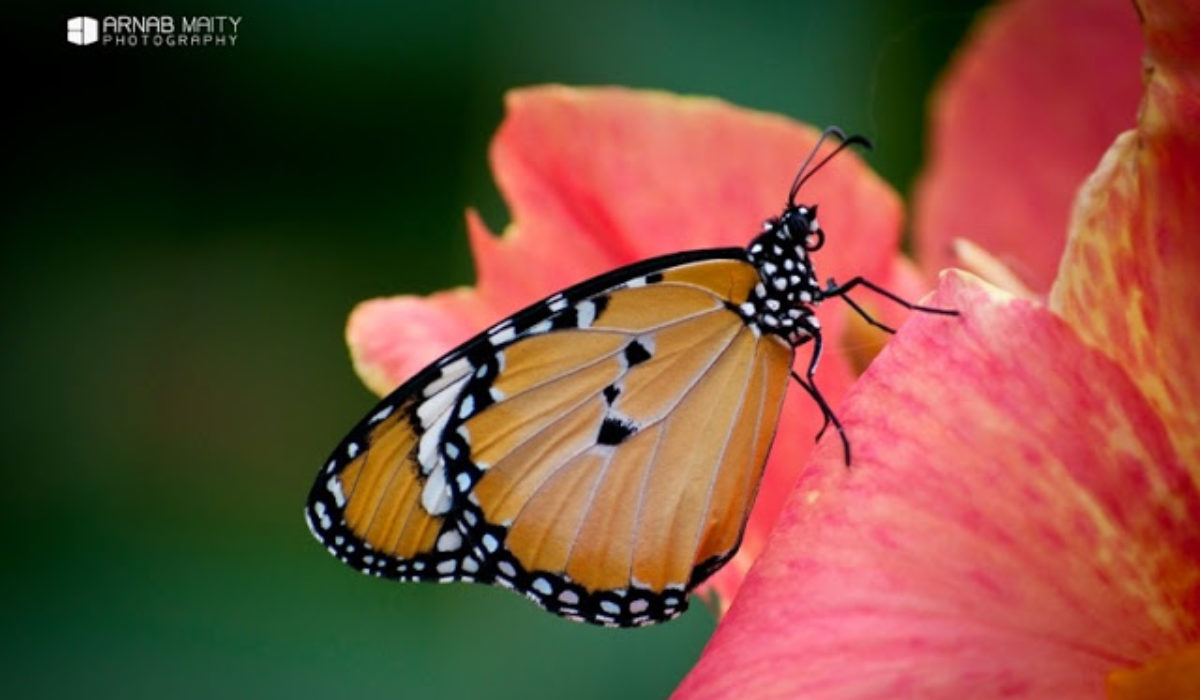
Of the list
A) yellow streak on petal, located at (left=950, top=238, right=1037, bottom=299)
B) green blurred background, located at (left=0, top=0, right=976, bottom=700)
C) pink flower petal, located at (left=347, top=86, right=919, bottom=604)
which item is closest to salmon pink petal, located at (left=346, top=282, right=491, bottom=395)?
pink flower petal, located at (left=347, top=86, right=919, bottom=604)

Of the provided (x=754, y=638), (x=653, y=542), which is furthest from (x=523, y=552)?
(x=754, y=638)

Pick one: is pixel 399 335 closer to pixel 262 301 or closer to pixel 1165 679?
pixel 1165 679

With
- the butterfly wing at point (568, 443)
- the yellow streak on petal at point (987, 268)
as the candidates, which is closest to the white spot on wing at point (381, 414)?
the butterfly wing at point (568, 443)

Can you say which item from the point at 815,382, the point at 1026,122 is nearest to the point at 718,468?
the point at 815,382

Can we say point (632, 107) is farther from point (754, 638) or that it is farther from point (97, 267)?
point (97, 267)

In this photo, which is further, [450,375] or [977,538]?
[450,375]

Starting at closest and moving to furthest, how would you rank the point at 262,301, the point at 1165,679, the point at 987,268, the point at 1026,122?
the point at 1165,679 → the point at 987,268 → the point at 1026,122 → the point at 262,301
